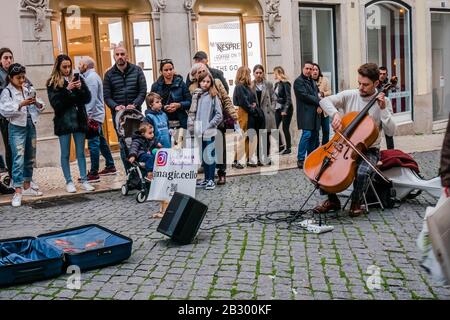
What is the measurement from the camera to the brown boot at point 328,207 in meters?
7.01

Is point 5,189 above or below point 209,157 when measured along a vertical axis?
below

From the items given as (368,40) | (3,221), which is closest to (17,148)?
(3,221)

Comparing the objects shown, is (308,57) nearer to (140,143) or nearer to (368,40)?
(368,40)

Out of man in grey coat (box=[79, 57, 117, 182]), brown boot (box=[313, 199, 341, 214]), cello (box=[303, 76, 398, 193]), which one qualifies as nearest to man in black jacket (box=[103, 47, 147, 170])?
man in grey coat (box=[79, 57, 117, 182])

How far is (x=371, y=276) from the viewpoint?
490cm

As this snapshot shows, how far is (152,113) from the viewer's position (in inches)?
324

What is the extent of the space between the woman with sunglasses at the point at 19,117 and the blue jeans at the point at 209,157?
2355 mm

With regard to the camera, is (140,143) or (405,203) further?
(140,143)

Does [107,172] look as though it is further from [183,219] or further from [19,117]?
[183,219]

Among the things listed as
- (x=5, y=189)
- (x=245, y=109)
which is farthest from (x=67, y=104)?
(x=245, y=109)

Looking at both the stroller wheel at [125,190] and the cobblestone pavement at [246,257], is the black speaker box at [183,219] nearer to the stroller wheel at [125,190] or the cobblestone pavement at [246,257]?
the cobblestone pavement at [246,257]

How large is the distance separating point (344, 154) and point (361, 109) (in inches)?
27.6
